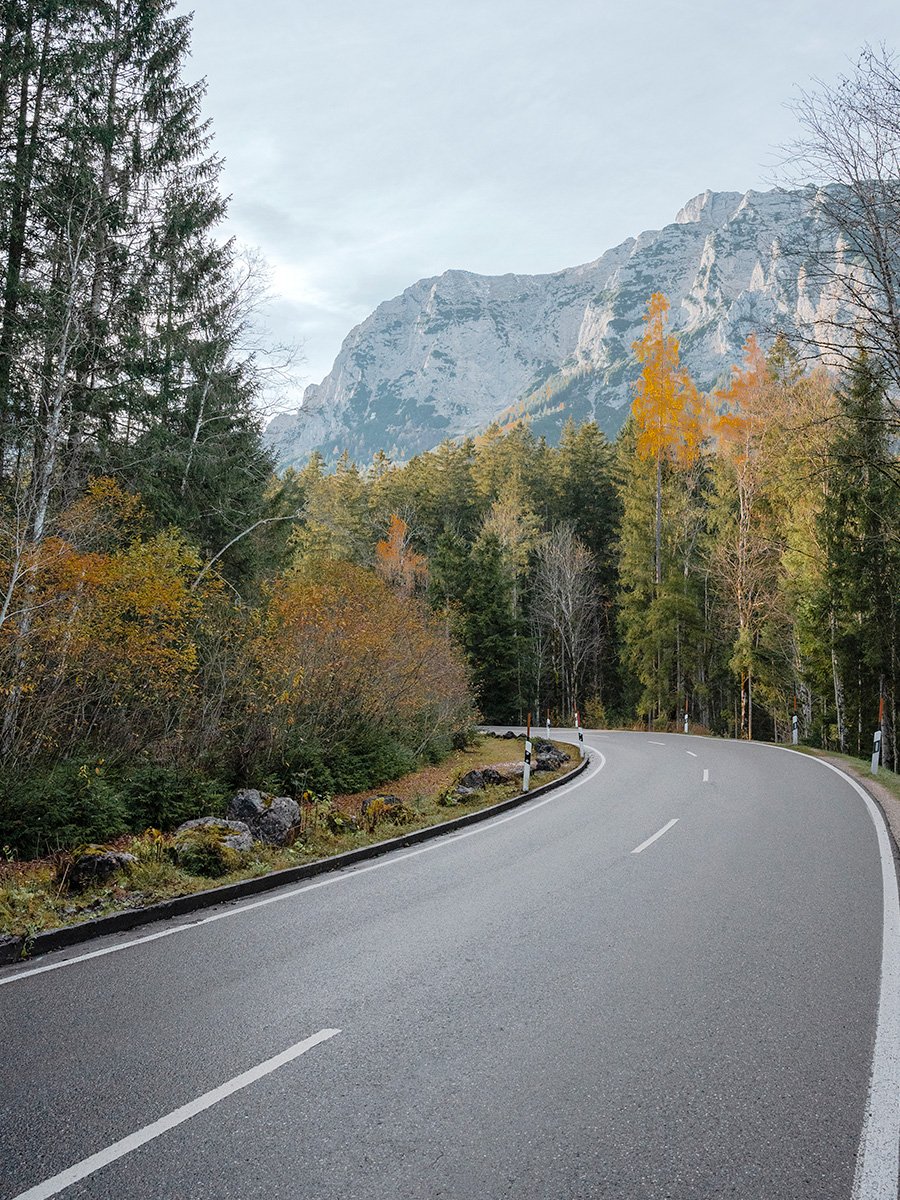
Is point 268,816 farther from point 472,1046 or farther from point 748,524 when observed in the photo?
point 748,524

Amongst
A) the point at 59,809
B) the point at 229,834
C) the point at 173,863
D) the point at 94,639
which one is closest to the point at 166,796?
the point at 59,809

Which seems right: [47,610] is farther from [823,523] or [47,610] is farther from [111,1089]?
[823,523]

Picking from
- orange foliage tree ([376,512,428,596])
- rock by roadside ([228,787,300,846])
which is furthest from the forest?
orange foliage tree ([376,512,428,596])

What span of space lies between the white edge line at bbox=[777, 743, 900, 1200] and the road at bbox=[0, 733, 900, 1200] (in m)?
0.02

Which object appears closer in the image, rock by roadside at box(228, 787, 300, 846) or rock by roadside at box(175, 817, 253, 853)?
rock by roadside at box(175, 817, 253, 853)

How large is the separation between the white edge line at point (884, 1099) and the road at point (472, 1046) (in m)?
0.02

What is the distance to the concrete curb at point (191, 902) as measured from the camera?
5723mm

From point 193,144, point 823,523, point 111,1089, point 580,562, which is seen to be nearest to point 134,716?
point 111,1089

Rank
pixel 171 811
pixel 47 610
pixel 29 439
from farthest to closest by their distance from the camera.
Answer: pixel 29 439 < pixel 171 811 < pixel 47 610

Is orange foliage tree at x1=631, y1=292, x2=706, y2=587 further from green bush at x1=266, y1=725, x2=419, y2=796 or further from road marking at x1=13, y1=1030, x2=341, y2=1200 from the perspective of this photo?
road marking at x1=13, y1=1030, x2=341, y2=1200

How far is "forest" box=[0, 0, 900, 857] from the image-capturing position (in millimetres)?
10805

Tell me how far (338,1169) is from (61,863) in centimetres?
695

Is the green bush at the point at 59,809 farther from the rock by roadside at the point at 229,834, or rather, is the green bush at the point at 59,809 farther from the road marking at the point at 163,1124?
the road marking at the point at 163,1124

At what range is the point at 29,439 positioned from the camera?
1288 cm
